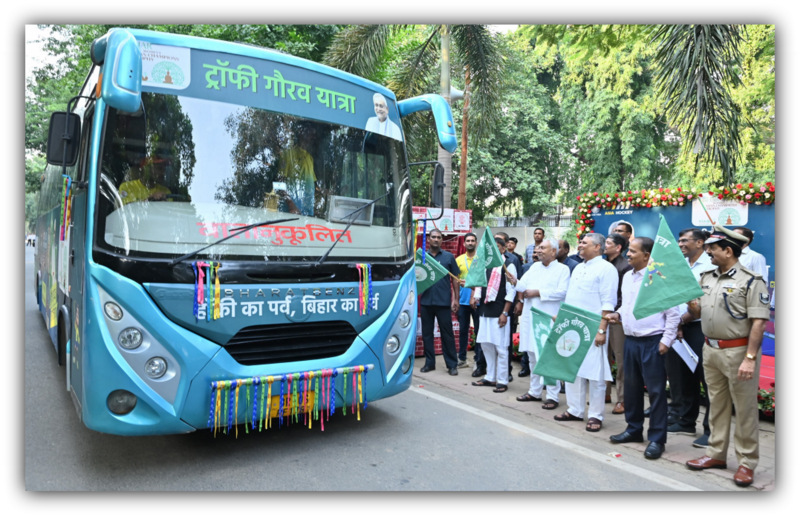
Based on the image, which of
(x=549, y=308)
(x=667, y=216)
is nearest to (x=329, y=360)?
(x=549, y=308)

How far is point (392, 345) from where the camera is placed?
186 inches

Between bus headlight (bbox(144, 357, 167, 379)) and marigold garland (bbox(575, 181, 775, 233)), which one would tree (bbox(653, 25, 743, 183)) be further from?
bus headlight (bbox(144, 357, 167, 379))

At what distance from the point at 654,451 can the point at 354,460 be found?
2286 millimetres

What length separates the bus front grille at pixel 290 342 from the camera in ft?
13.0

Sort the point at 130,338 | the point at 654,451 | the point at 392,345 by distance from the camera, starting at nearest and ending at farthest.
→ 1. the point at 130,338
2. the point at 654,451
3. the point at 392,345

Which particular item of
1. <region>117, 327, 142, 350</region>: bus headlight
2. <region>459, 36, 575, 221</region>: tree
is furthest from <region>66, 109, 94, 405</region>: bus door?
<region>459, 36, 575, 221</region>: tree

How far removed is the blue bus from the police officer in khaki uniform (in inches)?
92.2

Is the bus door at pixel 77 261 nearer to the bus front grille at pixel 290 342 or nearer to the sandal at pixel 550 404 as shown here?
the bus front grille at pixel 290 342

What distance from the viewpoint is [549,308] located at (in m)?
5.95

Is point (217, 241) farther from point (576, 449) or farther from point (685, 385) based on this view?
point (685, 385)

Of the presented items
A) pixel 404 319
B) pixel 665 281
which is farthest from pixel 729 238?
pixel 404 319

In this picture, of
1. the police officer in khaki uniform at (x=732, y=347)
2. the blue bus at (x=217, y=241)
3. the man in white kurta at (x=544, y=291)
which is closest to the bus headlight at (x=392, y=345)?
the blue bus at (x=217, y=241)
